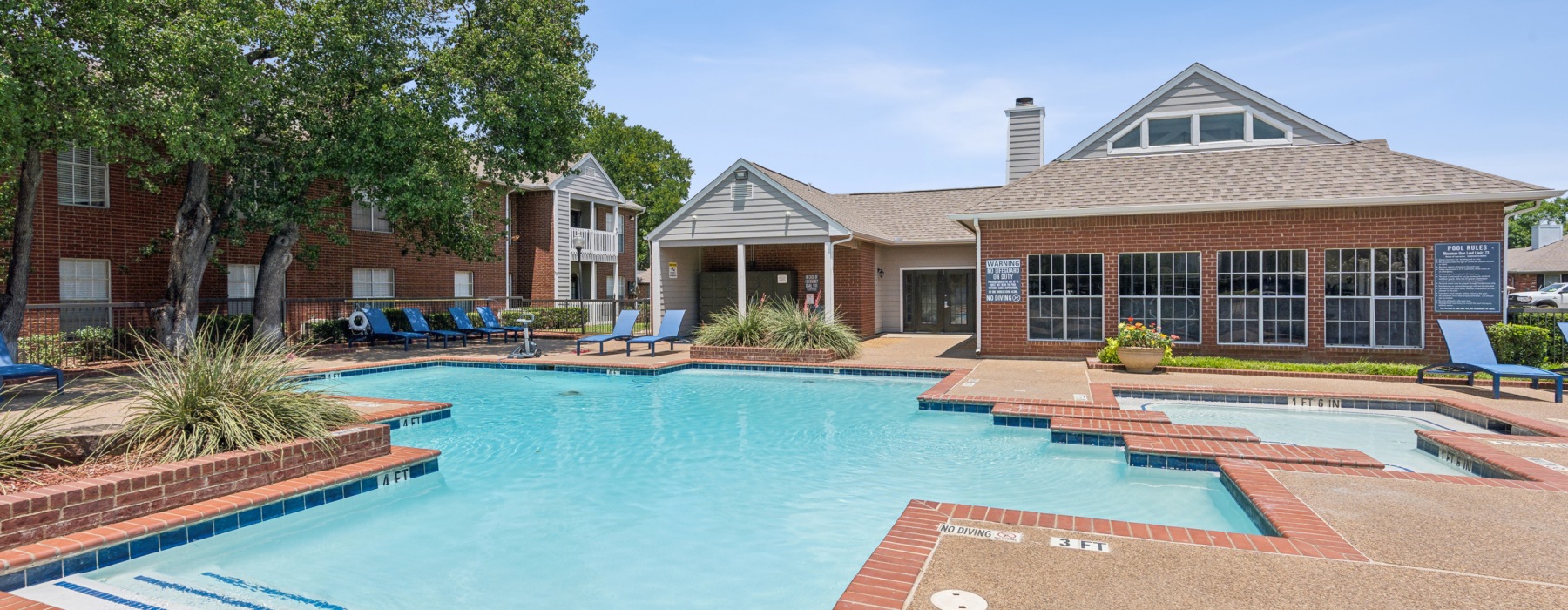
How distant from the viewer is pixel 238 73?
11.7 meters

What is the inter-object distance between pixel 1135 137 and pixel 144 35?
53.1 ft

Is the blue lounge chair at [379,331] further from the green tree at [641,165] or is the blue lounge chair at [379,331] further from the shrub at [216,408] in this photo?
the green tree at [641,165]

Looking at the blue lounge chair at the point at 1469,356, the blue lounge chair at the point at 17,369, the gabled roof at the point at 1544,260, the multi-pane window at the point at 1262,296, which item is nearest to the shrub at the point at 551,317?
the blue lounge chair at the point at 17,369

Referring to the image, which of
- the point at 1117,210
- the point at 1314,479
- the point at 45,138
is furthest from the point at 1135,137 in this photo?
the point at 45,138

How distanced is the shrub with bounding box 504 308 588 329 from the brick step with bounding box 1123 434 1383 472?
1836 cm

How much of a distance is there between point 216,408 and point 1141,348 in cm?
1145

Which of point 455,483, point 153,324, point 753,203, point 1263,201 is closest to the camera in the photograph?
point 455,483

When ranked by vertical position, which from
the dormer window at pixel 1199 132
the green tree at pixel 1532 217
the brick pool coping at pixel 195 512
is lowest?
the brick pool coping at pixel 195 512

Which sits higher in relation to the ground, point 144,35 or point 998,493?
point 144,35

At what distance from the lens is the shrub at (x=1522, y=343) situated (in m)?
11.2

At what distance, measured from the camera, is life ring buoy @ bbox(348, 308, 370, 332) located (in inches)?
696

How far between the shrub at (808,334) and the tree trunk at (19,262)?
37.2 feet

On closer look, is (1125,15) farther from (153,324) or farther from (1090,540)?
(153,324)

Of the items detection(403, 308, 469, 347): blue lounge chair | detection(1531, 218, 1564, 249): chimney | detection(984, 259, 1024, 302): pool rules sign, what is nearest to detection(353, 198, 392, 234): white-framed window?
detection(403, 308, 469, 347): blue lounge chair
